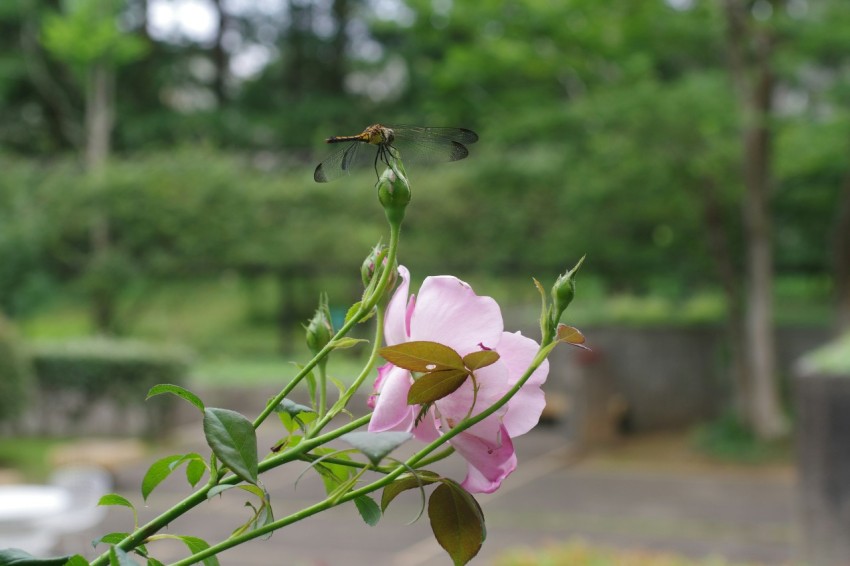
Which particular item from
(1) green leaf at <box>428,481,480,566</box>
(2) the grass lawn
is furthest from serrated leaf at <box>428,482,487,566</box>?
(2) the grass lawn

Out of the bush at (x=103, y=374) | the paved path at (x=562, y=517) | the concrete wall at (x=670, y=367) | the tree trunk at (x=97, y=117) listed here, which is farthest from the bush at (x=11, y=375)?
the tree trunk at (x=97, y=117)

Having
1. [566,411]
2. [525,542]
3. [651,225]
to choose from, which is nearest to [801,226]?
[651,225]

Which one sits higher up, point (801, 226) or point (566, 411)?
point (801, 226)

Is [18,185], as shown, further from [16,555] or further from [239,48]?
[16,555]

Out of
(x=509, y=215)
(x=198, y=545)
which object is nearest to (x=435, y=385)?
(x=198, y=545)

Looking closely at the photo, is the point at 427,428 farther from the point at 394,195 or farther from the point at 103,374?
the point at 103,374

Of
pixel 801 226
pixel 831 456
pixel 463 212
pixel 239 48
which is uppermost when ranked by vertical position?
pixel 239 48

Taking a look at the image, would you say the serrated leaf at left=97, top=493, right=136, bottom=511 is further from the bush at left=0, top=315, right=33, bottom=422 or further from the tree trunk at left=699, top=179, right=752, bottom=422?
the tree trunk at left=699, top=179, right=752, bottom=422
